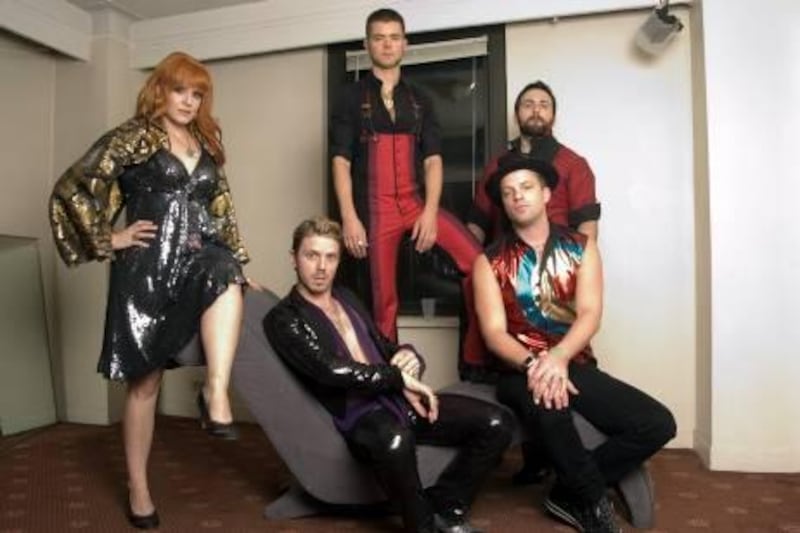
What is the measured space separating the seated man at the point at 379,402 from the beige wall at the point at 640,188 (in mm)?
1459

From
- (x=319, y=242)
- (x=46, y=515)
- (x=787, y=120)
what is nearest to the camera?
(x=319, y=242)

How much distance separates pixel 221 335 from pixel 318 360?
29cm

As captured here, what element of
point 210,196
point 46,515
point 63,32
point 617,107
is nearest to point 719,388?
point 617,107

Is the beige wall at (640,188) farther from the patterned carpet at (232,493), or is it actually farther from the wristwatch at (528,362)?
the wristwatch at (528,362)

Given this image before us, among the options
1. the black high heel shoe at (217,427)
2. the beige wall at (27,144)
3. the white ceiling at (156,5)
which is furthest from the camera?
the white ceiling at (156,5)

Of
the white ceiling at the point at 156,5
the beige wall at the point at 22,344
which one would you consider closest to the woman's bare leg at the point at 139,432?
the beige wall at the point at 22,344

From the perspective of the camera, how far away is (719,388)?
2900 millimetres

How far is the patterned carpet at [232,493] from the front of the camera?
2.19 meters

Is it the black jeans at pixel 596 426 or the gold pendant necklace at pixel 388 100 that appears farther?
the gold pendant necklace at pixel 388 100

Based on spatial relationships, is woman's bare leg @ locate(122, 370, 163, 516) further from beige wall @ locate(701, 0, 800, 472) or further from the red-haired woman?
beige wall @ locate(701, 0, 800, 472)

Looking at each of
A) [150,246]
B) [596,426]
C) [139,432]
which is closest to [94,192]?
[150,246]

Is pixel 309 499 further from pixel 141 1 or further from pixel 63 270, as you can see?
pixel 141 1

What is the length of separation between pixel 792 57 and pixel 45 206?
12.8 ft

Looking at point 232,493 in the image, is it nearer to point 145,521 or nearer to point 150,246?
point 145,521
